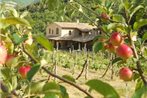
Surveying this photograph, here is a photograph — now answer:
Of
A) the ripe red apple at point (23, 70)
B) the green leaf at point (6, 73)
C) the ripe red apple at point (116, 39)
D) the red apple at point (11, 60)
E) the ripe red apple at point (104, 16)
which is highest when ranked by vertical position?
the ripe red apple at point (104, 16)

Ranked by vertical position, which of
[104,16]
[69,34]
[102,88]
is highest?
[104,16]

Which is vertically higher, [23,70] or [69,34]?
[23,70]

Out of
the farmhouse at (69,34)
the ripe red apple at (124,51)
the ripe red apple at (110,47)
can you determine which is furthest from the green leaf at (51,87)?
the farmhouse at (69,34)

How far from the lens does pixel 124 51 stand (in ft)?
3.37

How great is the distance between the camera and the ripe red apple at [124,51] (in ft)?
3.38

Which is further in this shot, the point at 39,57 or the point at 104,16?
the point at 104,16

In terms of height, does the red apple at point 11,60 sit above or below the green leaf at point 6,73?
above

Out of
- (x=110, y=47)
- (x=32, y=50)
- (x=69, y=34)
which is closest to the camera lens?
(x=32, y=50)

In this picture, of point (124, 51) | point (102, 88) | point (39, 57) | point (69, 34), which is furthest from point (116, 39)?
point (69, 34)

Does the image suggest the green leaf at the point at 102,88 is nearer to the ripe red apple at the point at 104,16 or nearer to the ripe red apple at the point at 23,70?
the ripe red apple at the point at 23,70

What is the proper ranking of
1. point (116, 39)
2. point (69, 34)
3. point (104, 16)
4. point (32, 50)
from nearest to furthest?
point (32, 50)
point (116, 39)
point (104, 16)
point (69, 34)

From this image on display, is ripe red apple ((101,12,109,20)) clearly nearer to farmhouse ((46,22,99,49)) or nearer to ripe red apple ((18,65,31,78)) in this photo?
ripe red apple ((18,65,31,78))

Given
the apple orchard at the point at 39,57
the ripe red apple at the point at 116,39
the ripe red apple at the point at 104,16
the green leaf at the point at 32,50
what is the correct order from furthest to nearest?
the ripe red apple at the point at 104,16, the ripe red apple at the point at 116,39, the green leaf at the point at 32,50, the apple orchard at the point at 39,57

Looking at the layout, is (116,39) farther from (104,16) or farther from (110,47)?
(104,16)
